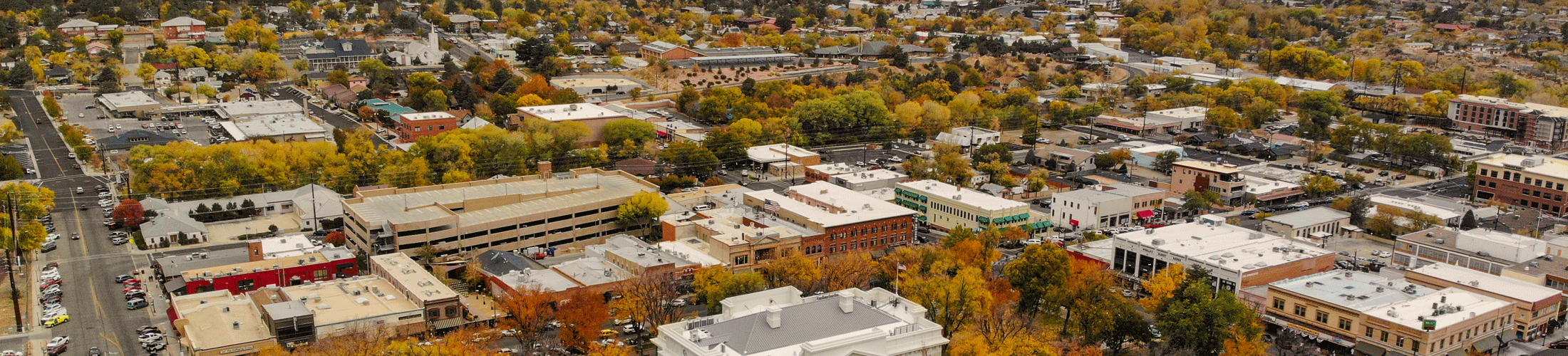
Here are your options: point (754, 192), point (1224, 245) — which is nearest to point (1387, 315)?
point (1224, 245)

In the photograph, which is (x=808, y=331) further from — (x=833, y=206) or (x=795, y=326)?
(x=833, y=206)

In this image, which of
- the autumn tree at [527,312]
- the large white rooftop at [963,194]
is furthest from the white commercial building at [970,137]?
the autumn tree at [527,312]

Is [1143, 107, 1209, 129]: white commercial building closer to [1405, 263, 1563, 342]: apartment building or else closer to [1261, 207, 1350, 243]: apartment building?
[1261, 207, 1350, 243]: apartment building

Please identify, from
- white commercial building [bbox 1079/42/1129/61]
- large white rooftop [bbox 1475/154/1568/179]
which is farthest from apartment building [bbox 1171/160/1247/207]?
white commercial building [bbox 1079/42/1129/61]

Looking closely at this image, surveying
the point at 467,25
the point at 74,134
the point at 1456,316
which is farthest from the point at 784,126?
the point at 467,25

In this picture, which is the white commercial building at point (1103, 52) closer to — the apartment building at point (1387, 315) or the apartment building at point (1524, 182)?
the apartment building at point (1524, 182)

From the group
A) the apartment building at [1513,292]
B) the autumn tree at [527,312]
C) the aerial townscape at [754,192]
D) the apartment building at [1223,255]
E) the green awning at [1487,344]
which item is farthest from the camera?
the apartment building at [1223,255]
